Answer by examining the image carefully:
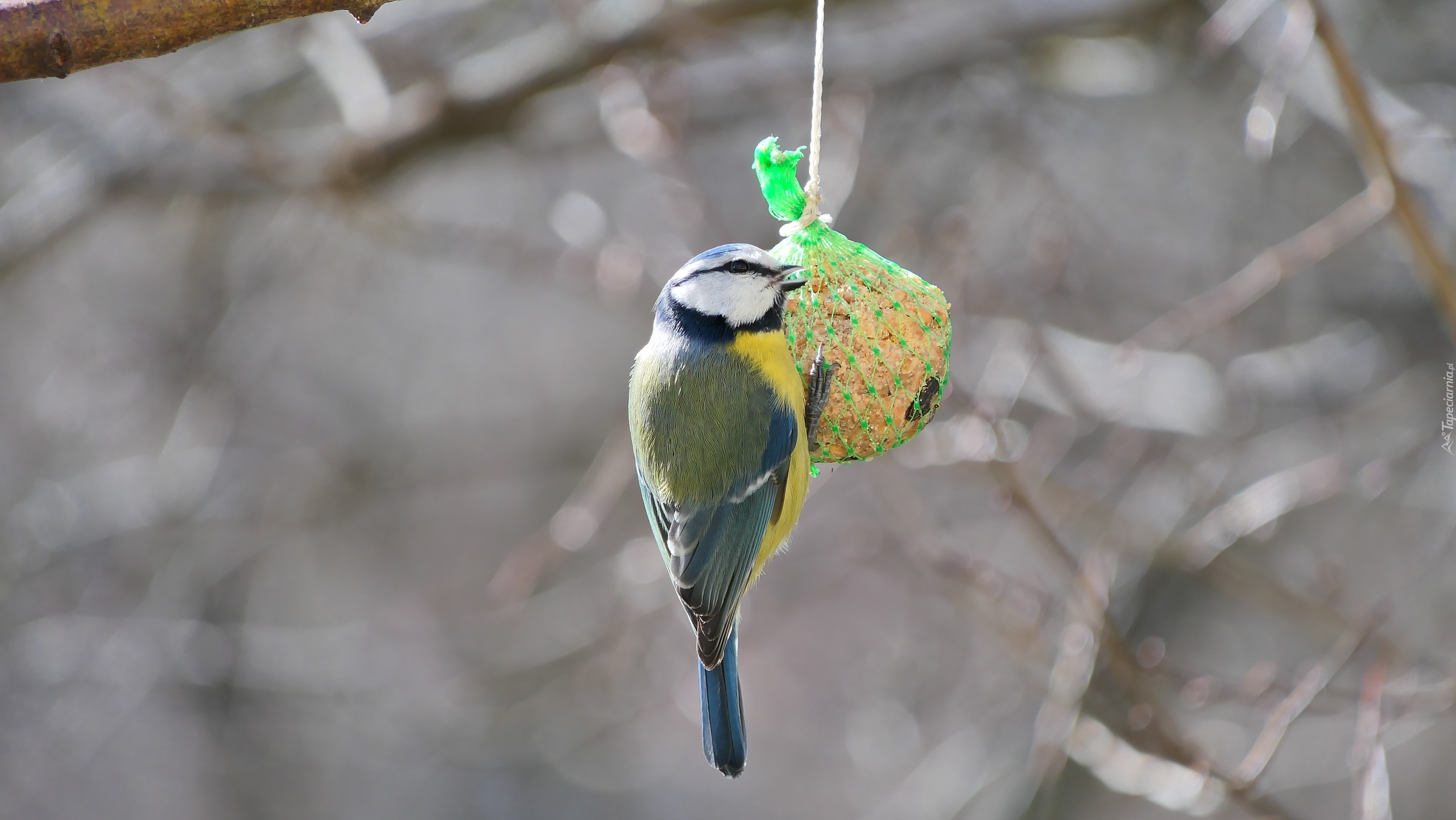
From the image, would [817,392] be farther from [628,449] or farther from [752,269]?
[628,449]

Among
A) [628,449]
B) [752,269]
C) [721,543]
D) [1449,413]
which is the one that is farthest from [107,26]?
[1449,413]

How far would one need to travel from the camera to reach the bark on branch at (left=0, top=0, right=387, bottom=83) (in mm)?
1613

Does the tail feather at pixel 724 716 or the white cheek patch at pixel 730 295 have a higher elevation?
the white cheek patch at pixel 730 295

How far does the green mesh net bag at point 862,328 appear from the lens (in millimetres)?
2096

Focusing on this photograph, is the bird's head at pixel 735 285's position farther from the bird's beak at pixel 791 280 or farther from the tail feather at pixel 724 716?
the tail feather at pixel 724 716

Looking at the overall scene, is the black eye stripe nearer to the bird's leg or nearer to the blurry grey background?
the bird's leg

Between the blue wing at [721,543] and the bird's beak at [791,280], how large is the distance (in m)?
0.30

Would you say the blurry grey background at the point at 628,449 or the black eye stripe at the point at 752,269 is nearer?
the black eye stripe at the point at 752,269

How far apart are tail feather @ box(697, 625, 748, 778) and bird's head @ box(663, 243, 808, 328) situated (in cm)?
66

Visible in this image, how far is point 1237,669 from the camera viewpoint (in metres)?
4.79

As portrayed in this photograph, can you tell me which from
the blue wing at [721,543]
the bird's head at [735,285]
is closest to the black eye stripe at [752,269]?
the bird's head at [735,285]

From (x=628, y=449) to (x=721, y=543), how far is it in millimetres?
1346

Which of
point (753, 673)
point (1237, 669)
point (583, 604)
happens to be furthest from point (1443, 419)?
point (753, 673)

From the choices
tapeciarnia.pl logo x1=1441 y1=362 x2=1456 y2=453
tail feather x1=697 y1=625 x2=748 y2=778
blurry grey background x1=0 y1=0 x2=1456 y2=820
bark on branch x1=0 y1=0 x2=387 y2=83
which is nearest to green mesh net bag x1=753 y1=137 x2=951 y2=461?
blurry grey background x1=0 y1=0 x2=1456 y2=820
